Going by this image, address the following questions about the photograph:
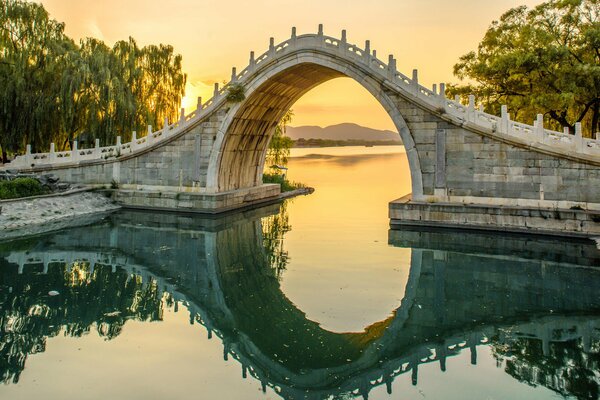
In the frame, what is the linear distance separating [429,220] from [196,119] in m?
11.8

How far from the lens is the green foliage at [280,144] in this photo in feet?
115

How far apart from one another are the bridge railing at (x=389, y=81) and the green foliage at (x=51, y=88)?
2043mm

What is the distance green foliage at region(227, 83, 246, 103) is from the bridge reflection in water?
24.7 feet

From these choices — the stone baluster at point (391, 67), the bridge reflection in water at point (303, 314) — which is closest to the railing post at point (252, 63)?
the stone baluster at point (391, 67)

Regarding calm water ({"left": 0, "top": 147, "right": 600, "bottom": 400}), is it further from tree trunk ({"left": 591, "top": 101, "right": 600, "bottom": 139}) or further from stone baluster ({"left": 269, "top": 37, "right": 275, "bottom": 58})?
tree trunk ({"left": 591, "top": 101, "right": 600, "bottom": 139})

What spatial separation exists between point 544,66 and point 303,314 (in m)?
16.2

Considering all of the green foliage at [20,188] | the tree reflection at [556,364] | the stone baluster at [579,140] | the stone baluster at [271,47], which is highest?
the stone baluster at [271,47]

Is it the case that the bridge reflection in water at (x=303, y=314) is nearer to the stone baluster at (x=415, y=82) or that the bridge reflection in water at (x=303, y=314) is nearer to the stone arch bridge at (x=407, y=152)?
the stone arch bridge at (x=407, y=152)

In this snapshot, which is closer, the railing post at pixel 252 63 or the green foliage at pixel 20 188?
the green foliage at pixel 20 188

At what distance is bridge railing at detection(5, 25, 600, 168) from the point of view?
1698 cm

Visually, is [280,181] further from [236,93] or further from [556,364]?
[556,364]

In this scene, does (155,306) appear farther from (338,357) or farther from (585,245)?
(585,245)

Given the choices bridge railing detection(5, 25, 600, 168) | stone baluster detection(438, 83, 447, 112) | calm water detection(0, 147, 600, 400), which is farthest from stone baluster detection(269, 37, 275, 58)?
calm water detection(0, 147, 600, 400)

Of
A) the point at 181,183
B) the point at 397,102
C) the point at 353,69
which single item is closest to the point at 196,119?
the point at 181,183
